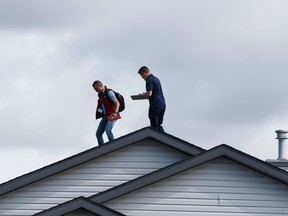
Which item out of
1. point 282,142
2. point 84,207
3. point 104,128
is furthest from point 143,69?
point 282,142

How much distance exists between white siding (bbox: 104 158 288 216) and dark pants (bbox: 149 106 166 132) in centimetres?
187

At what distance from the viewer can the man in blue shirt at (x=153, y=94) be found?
79.5 ft

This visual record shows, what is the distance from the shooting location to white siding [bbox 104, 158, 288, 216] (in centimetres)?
2300

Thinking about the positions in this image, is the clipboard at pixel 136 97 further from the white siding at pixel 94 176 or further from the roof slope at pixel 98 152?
the white siding at pixel 94 176

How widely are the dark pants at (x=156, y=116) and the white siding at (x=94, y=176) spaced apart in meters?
0.35

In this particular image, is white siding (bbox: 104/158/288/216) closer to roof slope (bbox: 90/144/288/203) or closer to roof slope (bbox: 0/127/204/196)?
roof slope (bbox: 90/144/288/203)

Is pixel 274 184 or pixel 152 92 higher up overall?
pixel 152 92

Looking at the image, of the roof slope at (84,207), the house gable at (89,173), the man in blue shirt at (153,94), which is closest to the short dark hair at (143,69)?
the man in blue shirt at (153,94)

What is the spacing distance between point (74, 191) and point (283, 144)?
764 cm

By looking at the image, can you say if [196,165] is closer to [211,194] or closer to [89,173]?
[211,194]

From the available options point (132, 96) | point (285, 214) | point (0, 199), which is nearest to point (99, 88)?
point (132, 96)

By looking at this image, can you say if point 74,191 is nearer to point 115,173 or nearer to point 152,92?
point 115,173

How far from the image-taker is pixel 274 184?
23.2m

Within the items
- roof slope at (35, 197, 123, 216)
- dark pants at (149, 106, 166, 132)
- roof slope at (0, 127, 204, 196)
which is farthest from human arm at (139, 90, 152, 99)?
roof slope at (35, 197, 123, 216)
